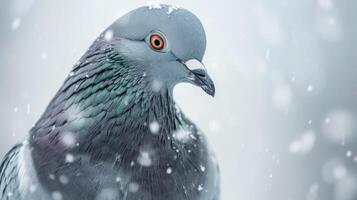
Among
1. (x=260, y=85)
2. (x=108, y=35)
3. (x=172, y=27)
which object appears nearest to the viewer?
(x=172, y=27)

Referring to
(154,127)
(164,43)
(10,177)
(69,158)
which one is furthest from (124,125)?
(10,177)

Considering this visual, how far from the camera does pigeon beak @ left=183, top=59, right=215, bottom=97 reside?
251cm

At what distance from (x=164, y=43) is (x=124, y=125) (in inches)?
13.2

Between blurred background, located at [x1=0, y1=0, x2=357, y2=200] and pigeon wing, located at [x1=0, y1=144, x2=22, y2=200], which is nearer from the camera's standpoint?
pigeon wing, located at [x1=0, y1=144, x2=22, y2=200]

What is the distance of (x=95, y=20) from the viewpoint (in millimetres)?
3984

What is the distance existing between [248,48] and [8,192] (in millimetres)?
2200

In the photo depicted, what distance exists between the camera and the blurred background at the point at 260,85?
4148mm

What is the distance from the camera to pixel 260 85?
4570 millimetres

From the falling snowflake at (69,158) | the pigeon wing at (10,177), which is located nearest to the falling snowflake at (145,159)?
the falling snowflake at (69,158)

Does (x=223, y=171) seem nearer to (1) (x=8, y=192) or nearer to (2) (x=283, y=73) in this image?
(2) (x=283, y=73)

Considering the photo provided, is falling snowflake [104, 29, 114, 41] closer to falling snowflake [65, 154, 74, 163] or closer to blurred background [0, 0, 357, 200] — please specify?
falling snowflake [65, 154, 74, 163]

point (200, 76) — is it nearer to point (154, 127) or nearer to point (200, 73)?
point (200, 73)

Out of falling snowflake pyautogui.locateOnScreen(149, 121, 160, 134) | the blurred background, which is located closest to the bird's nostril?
falling snowflake pyautogui.locateOnScreen(149, 121, 160, 134)

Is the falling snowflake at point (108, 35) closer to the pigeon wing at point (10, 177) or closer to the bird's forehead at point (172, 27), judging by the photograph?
the bird's forehead at point (172, 27)
